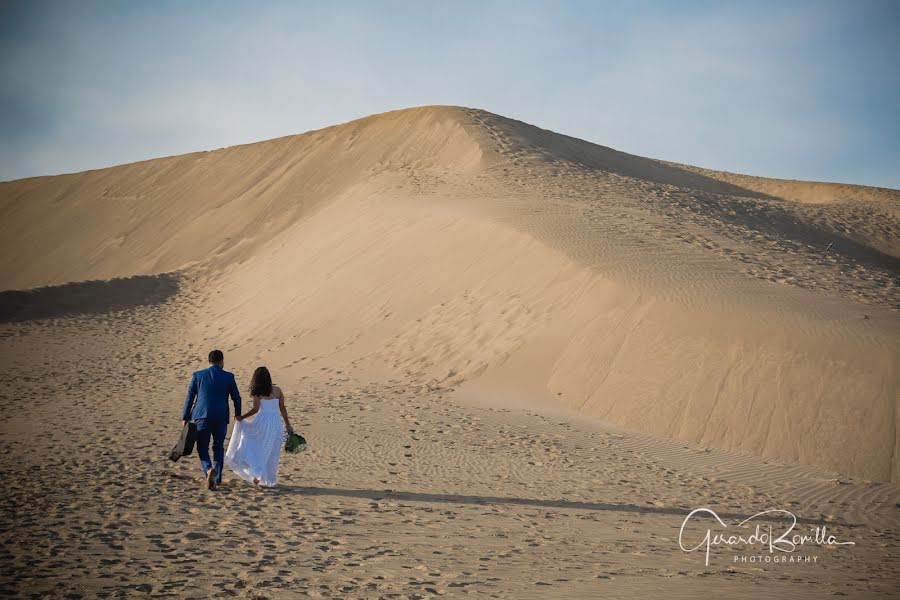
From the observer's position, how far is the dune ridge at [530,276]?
1071cm

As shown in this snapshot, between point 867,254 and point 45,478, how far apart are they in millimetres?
30878

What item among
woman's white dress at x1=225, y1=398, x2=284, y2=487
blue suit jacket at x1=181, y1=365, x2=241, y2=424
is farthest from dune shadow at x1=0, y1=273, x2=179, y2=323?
woman's white dress at x1=225, y1=398, x2=284, y2=487

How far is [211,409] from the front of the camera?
6672mm

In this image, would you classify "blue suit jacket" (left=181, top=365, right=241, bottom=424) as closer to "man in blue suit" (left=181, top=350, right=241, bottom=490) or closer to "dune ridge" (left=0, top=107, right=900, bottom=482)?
"man in blue suit" (left=181, top=350, right=241, bottom=490)

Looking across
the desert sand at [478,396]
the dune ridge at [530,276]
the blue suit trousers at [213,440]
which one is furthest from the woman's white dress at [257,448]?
the dune ridge at [530,276]

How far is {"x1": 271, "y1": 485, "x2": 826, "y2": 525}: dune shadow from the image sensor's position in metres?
6.81

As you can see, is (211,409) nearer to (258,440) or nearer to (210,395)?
(210,395)

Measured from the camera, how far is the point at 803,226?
28.3m

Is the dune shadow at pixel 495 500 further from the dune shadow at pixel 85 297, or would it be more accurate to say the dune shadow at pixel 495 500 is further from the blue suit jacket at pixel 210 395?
the dune shadow at pixel 85 297

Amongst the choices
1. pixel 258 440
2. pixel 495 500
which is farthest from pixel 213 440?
pixel 495 500

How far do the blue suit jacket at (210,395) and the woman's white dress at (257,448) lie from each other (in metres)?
0.24

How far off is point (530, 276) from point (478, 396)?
14.4ft

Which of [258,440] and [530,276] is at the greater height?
[530,276]

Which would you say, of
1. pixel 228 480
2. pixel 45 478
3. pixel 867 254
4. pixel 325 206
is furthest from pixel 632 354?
pixel 867 254
